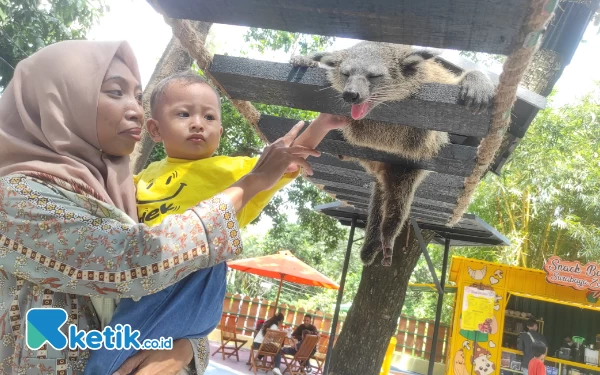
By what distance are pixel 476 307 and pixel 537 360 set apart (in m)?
1.78

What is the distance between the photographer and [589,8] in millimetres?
2160

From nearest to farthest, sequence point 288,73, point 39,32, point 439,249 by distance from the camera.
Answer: point 288,73 → point 39,32 → point 439,249

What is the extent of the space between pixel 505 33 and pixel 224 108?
623 cm

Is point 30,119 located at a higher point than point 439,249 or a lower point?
lower

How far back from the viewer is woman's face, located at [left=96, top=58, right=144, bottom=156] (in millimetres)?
1197

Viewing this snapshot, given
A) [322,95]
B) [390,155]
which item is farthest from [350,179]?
[322,95]

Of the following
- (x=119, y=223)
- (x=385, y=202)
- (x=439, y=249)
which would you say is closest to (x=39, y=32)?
(x=385, y=202)

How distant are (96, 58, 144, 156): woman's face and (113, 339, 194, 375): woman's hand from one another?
0.50m

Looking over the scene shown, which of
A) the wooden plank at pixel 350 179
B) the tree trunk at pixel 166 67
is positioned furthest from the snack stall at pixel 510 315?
the tree trunk at pixel 166 67

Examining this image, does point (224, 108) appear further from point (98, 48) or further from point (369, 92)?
point (98, 48)

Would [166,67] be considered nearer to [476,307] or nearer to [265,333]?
[265,333]

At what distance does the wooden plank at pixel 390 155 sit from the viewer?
229 cm

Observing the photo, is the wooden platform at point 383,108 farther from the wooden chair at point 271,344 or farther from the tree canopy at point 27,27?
the wooden chair at point 271,344

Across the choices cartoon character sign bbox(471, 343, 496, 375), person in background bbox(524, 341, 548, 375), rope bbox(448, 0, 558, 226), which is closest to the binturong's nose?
rope bbox(448, 0, 558, 226)
